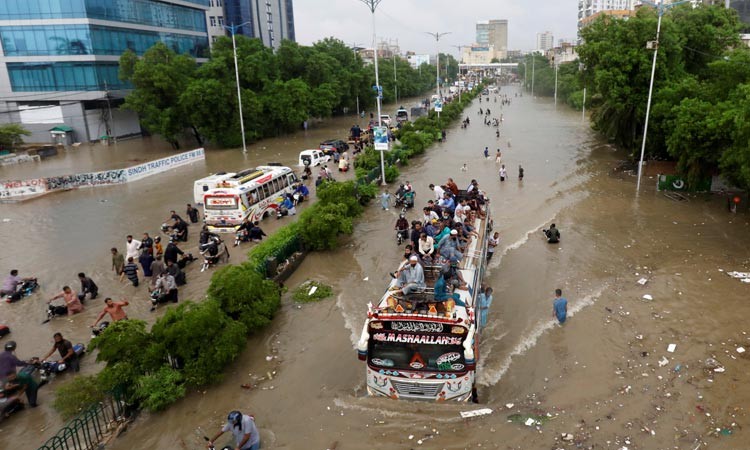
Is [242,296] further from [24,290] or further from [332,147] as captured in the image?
[332,147]

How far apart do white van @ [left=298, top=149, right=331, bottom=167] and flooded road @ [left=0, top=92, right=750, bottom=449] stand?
11.6 m

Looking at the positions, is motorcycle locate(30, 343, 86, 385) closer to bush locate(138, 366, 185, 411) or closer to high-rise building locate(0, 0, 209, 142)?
bush locate(138, 366, 185, 411)

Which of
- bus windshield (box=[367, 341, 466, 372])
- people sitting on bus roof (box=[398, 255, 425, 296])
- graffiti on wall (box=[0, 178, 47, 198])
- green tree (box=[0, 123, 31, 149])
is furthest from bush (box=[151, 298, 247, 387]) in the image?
green tree (box=[0, 123, 31, 149])

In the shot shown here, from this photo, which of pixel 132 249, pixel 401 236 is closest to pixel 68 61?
pixel 132 249

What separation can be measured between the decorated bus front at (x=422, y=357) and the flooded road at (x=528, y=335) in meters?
0.42

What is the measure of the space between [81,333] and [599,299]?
46.7ft

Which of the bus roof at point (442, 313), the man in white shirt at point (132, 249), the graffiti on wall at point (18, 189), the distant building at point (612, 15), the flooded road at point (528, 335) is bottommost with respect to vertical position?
the flooded road at point (528, 335)

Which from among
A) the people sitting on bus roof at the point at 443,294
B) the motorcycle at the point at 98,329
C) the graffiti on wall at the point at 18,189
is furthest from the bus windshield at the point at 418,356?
the graffiti on wall at the point at 18,189

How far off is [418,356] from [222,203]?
14.4 meters

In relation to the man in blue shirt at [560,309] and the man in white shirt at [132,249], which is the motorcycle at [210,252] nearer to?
the man in white shirt at [132,249]

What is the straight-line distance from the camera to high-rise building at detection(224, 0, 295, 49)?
97.3 metres

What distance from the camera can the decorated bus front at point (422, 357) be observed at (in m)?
9.11

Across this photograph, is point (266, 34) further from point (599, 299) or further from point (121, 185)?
point (599, 299)

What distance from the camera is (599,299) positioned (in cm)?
1509
